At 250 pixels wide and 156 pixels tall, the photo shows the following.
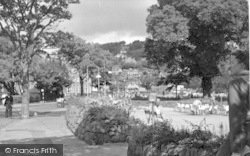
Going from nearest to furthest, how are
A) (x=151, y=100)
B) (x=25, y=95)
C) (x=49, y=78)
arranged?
(x=151, y=100), (x=25, y=95), (x=49, y=78)

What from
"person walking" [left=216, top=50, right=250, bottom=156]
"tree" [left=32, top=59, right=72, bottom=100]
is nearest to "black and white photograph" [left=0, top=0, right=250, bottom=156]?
"person walking" [left=216, top=50, right=250, bottom=156]

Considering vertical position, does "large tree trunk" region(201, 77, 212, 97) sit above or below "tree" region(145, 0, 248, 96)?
below

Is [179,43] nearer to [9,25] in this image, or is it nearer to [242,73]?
[9,25]

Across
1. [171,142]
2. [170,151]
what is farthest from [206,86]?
[170,151]

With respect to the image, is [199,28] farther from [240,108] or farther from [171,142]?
[240,108]

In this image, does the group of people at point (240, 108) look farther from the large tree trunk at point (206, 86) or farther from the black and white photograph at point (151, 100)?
the large tree trunk at point (206, 86)

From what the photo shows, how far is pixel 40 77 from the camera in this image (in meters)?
82.4

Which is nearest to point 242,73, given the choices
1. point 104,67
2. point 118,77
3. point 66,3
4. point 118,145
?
point 118,145

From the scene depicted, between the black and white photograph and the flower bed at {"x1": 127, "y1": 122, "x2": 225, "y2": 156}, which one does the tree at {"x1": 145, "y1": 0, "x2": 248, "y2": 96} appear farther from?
the flower bed at {"x1": 127, "y1": 122, "x2": 225, "y2": 156}

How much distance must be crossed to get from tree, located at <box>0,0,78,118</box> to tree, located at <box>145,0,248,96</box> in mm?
16581

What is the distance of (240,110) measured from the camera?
3.48 meters

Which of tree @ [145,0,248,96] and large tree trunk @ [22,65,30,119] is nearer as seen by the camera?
large tree trunk @ [22,65,30,119]

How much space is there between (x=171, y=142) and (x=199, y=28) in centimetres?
3774

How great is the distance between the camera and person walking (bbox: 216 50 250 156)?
3492 millimetres
